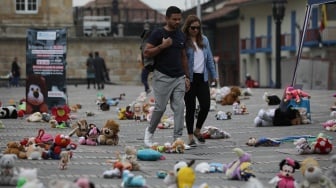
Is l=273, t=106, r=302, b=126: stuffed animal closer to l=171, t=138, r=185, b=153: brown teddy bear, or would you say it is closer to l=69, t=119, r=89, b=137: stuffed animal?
l=69, t=119, r=89, b=137: stuffed animal

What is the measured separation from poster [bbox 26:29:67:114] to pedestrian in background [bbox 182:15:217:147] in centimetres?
767

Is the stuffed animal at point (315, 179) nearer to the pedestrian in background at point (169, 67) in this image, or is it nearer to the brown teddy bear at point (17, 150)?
the brown teddy bear at point (17, 150)

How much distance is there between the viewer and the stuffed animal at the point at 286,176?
29.6 feet

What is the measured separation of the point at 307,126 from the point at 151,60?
4629 mm

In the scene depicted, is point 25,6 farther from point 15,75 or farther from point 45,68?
point 45,68

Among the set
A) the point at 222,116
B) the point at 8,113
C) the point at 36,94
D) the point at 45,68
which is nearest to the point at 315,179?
the point at 222,116

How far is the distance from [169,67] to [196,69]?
0.71 m

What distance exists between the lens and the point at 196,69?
1366 centimetres

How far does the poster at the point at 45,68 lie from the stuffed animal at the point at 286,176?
12070 millimetres

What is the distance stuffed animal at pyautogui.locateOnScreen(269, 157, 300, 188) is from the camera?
9015 millimetres

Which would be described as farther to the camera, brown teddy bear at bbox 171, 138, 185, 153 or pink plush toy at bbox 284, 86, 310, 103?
pink plush toy at bbox 284, 86, 310, 103

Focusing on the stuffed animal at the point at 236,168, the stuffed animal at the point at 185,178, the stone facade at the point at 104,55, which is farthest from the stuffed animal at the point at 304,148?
the stone facade at the point at 104,55

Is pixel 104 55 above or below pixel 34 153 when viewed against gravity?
above

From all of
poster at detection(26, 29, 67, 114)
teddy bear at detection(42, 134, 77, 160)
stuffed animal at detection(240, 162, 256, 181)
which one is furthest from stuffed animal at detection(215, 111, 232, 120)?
stuffed animal at detection(240, 162, 256, 181)
